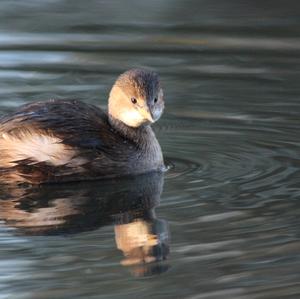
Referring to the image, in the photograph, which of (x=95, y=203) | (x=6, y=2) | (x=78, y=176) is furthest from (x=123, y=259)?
(x=6, y=2)

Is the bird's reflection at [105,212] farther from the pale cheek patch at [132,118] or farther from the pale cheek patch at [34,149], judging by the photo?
the pale cheek patch at [132,118]

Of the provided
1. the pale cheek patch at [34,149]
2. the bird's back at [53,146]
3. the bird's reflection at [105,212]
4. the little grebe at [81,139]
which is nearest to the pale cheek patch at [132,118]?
the little grebe at [81,139]

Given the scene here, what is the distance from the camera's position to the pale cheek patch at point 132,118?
8.27 meters

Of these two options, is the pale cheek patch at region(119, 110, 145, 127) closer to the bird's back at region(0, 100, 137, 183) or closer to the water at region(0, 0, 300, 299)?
the bird's back at region(0, 100, 137, 183)

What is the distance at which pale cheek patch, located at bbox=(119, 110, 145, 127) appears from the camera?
325 inches

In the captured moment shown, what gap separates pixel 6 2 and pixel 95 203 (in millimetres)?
6289

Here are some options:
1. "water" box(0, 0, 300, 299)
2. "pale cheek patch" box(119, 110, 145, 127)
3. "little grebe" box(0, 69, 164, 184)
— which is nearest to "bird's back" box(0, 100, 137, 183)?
"little grebe" box(0, 69, 164, 184)

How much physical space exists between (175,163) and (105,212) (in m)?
1.22

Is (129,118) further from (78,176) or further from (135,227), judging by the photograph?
(135,227)

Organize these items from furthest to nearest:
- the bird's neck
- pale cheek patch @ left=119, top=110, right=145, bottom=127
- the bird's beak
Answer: the bird's neck < pale cheek patch @ left=119, top=110, right=145, bottom=127 < the bird's beak

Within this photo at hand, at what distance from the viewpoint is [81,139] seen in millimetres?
8055

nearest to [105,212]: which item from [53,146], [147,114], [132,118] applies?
[53,146]

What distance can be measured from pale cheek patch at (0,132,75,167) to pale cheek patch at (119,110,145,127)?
517 millimetres

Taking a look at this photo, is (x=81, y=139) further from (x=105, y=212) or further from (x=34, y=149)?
(x=105, y=212)
